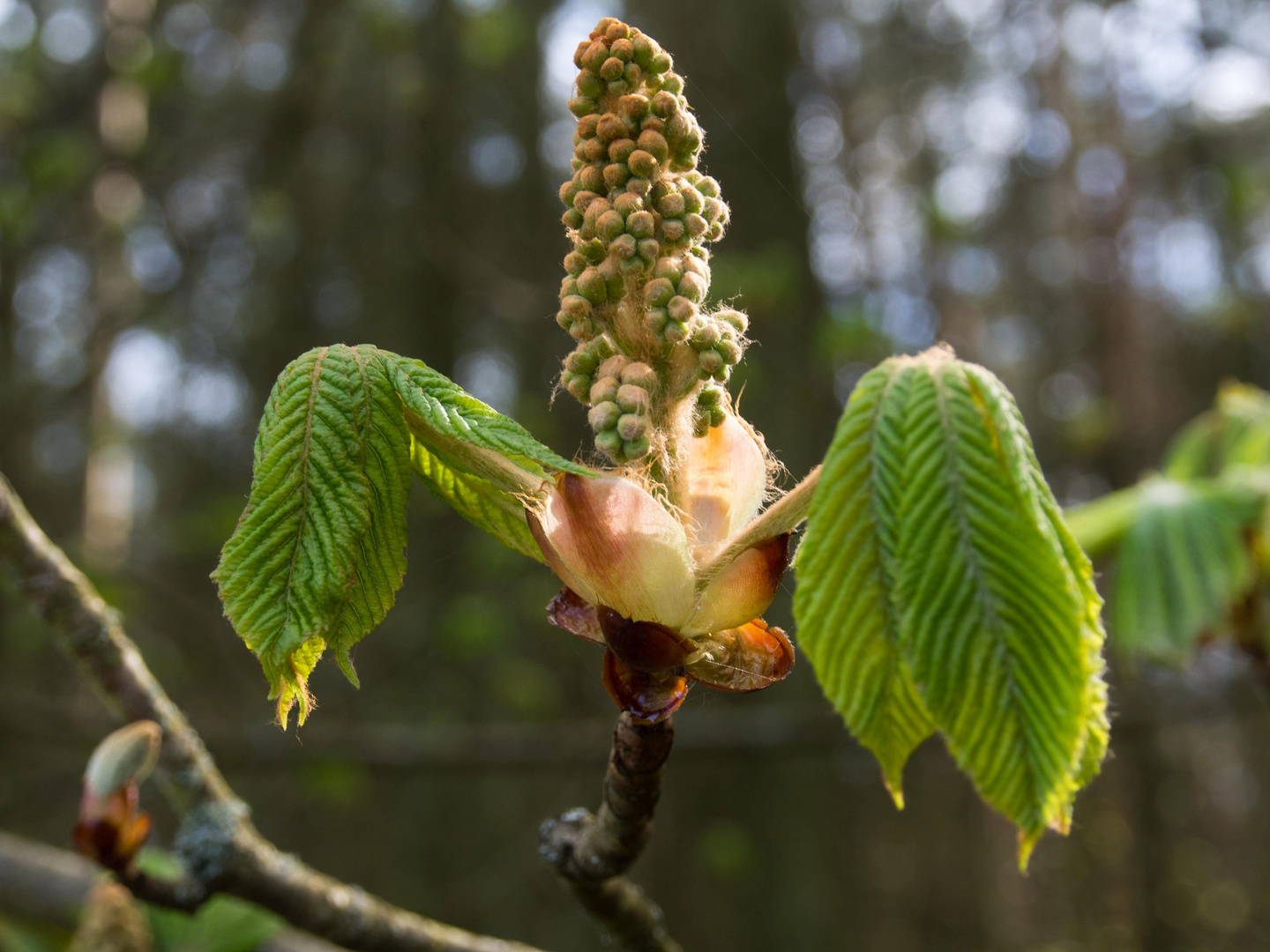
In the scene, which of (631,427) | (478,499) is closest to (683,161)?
(631,427)

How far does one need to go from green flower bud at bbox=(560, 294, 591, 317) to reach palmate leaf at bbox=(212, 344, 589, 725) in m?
0.11

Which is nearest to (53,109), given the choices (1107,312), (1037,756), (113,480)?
(113,480)

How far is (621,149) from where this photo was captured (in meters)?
0.74

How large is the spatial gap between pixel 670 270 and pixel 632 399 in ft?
0.35

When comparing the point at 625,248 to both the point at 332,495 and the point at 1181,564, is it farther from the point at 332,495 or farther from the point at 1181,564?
the point at 1181,564

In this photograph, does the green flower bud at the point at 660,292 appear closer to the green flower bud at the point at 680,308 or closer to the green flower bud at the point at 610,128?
the green flower bud at the point at 680,308

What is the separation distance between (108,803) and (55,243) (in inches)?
189

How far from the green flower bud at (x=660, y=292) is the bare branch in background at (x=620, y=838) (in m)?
0.34

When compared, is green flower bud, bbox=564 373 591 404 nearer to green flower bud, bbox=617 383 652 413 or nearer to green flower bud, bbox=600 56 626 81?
green flower bud, bbox=617 383 652 413

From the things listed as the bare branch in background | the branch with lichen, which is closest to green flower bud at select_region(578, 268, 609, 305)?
the bare branch in background

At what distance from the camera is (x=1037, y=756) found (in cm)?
62

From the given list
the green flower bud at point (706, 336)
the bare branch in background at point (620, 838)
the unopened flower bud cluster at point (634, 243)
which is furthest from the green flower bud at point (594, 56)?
the bare branch in background at point (620, 838)

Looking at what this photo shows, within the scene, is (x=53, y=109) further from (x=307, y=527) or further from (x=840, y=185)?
(x=840, y=185)

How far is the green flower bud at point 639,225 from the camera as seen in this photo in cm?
73
